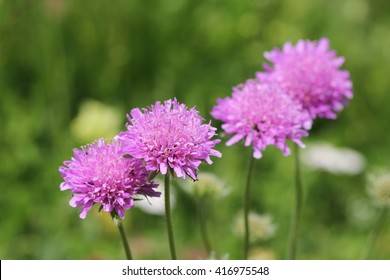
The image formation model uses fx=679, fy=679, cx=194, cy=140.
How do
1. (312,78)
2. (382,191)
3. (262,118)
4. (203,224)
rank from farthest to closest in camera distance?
(382,191), (203,224), (312,78), (262,118)

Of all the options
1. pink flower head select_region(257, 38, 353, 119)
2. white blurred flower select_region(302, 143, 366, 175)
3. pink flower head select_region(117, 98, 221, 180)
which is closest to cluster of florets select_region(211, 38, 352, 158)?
pink flower head select_region(257, 38, 353, 119)

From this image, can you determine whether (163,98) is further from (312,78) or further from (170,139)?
(170,139)

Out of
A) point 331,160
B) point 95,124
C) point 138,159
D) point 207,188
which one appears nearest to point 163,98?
point 95,124

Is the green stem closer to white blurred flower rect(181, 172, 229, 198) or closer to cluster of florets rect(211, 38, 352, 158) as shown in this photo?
white blurred flower rect(181, 172, 229, 198)

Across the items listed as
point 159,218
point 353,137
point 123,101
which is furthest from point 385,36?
point 159,218

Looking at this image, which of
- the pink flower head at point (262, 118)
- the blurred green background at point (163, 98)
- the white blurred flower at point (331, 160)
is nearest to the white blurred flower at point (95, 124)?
the blurred green background at point (163, 98)
